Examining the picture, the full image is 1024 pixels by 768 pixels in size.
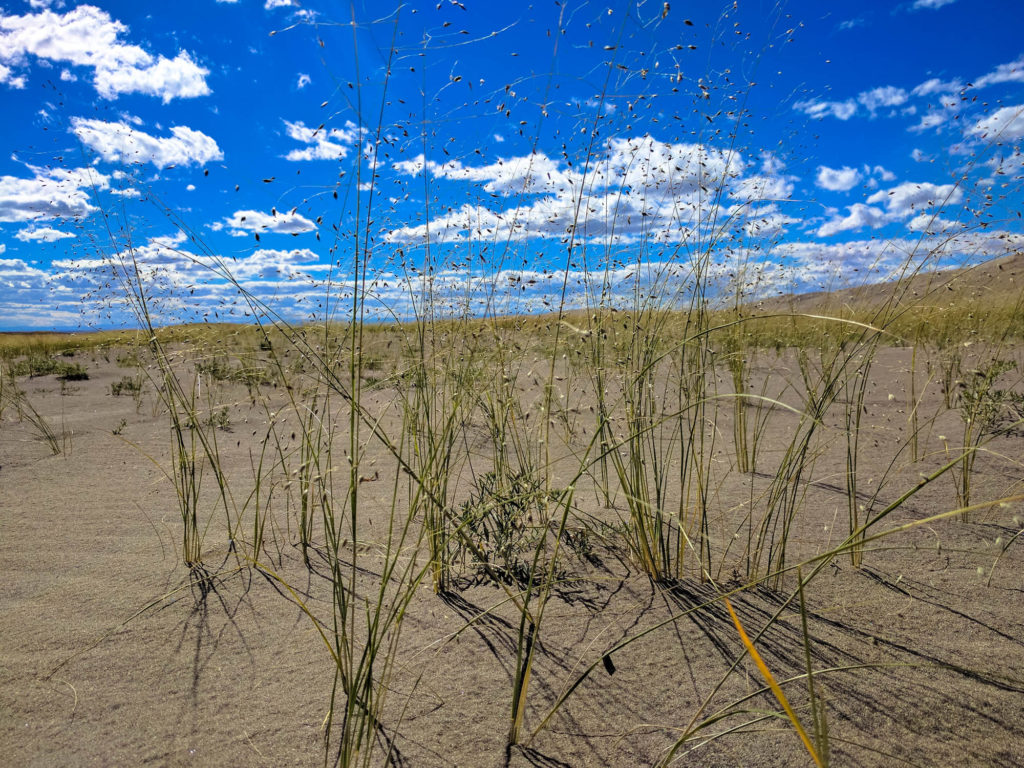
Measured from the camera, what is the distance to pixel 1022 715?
1.33 meters

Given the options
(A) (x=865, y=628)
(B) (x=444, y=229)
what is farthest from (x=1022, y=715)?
(B) (x=444, y=229)

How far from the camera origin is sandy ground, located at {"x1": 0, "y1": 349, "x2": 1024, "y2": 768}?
129cm

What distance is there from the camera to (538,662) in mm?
1526

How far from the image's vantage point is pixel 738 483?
2961 millimetres

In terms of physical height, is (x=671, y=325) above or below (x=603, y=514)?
above

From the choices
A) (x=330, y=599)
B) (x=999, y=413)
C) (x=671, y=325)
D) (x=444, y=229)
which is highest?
(x=444, y=229)

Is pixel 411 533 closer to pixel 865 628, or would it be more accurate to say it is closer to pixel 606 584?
pixel 606 584

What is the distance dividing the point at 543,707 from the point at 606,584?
1.84 ft

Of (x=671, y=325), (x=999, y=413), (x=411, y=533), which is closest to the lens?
(x=411, y=533)

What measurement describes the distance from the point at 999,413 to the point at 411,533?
314 centimetres

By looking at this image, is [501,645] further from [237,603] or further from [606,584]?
[237,603]

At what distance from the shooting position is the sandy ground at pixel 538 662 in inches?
50.8

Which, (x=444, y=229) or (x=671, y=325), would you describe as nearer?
(x=444, y=229)

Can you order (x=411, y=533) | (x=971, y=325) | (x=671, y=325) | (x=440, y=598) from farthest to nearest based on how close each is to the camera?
(x=971, y=325) < (x=671, y=325) < (x=411, y=533) < (x=440, y=598)
